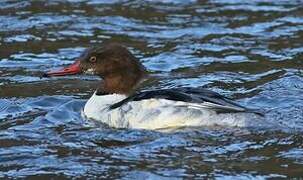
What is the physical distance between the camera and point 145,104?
37.0 feet

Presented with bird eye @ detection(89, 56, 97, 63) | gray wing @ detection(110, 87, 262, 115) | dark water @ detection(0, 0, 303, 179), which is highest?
bird eye @ detection(89, 56, 97, 63)

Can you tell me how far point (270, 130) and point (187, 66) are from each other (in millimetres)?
3576

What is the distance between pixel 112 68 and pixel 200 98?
156 cm

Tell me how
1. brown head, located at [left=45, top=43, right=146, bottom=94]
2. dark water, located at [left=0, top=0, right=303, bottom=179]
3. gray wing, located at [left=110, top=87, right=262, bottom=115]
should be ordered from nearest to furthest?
dark water, located at [left=0, top=0, right=303, bottom=179], gray wing, located at [left=110, top=87, right=262, bottom=115], brown head, located at [left=45, top=43, right=146, bottom=94]

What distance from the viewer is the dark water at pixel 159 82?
980 centimetres

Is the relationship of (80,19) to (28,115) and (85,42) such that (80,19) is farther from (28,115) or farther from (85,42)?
(28,115)

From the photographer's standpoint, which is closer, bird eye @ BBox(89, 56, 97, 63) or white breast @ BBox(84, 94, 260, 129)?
white breast @ BBox(84, 94, 260, 129)

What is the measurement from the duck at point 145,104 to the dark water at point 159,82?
0.51 feet

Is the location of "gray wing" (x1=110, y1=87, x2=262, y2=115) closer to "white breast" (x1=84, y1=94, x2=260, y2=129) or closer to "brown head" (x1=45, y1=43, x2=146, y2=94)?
"white breast" (x1=84, y1=94, x2=260, y2=129)

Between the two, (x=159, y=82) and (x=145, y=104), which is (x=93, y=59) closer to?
(x=145, y=104)

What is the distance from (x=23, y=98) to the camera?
12719 millimetres

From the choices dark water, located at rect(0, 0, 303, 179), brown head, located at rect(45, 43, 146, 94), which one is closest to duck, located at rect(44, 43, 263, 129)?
brown head, located at rect(45, 43, 146, 94)

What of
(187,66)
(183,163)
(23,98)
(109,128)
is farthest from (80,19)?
(183,163)

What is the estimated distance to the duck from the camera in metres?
11.0
